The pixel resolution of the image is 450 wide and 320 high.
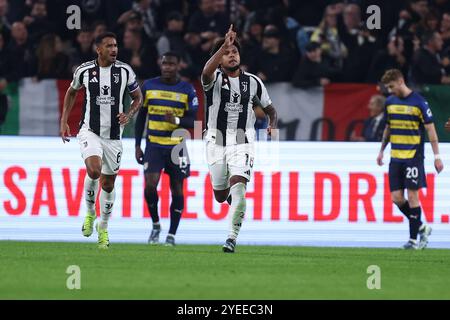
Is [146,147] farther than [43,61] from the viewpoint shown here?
No

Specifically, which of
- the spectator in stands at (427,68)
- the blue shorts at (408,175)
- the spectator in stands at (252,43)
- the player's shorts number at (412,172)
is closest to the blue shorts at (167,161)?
the blue shorts at (408,175)

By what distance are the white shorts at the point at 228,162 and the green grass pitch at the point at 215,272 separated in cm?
84

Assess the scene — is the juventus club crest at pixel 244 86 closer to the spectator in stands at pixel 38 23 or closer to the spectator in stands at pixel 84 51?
the spectator in stands at pixel 84 51

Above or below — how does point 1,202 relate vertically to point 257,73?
below

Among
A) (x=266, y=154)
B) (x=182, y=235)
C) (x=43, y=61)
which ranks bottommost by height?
(x=182, y=235)

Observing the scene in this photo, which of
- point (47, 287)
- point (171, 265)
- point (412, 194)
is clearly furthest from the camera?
point (412, 194)

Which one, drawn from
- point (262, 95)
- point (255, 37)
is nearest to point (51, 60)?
point (255, 37)

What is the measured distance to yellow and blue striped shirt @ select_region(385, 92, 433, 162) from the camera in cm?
1565

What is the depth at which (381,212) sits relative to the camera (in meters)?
16.7

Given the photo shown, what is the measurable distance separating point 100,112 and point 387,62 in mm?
6637

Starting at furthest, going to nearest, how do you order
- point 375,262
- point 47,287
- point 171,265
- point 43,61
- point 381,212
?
point 43,61
point 381,212
point 375,262
point 171,265
point 47,287

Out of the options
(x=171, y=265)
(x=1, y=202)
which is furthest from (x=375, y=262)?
(x=1, y=202)

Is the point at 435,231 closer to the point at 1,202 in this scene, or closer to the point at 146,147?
the point at 146,147
